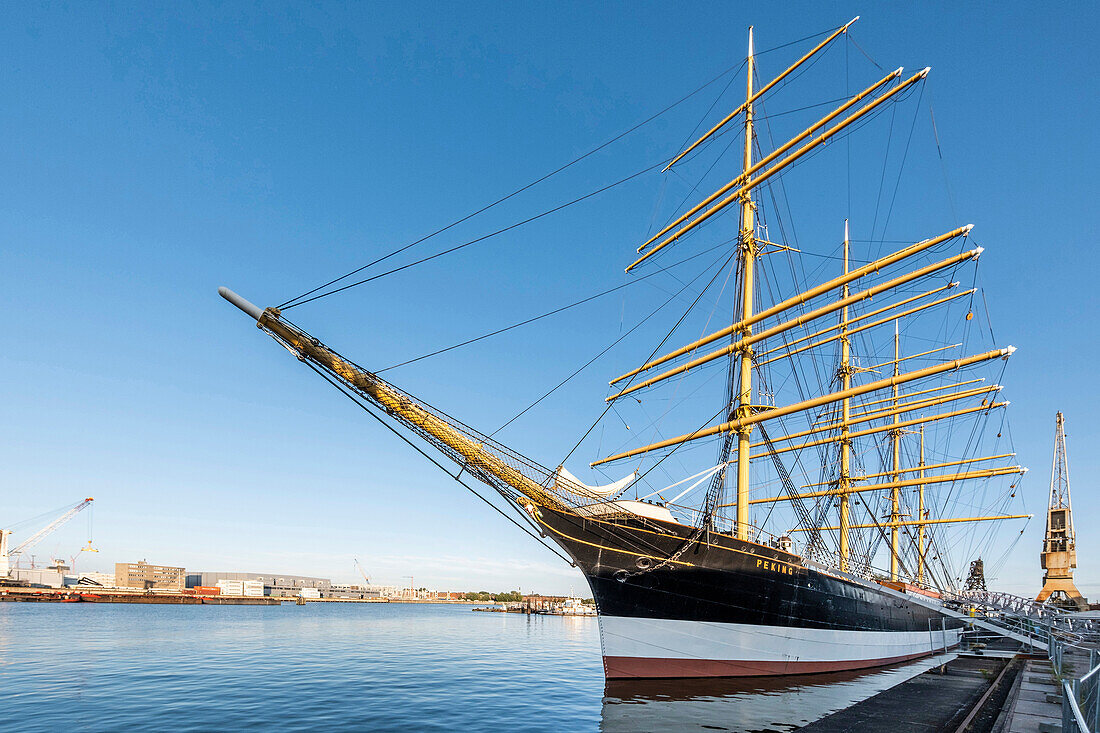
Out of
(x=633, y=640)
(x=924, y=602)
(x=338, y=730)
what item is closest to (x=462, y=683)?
(x=633, y=640)

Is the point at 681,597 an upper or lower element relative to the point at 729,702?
upper

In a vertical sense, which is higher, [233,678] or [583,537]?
[583,537]

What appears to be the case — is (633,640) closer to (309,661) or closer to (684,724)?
(684,724)

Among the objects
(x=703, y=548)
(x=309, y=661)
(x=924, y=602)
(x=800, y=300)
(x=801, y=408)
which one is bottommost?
(x=309, y=661)

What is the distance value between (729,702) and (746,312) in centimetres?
1440

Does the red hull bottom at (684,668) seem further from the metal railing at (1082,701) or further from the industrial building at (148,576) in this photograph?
the industrial building at (148,576)

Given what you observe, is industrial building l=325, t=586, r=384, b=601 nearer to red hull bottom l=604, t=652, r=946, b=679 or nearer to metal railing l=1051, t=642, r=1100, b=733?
red hull bottom l=604, t=652, r=946, b=679

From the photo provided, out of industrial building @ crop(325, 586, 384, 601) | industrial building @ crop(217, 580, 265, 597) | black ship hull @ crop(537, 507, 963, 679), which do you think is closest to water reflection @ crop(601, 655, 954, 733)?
black ship hull @ crop(537, 507, 963, 679)

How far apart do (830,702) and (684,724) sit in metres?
5.46

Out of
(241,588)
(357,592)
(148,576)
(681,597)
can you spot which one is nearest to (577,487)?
(681,597)

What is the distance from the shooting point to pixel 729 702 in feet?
50.4

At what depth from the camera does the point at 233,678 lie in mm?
19953

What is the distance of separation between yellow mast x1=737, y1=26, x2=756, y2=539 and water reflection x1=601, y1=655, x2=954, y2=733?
5.57m

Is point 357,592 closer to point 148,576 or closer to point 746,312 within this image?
point 148,576
